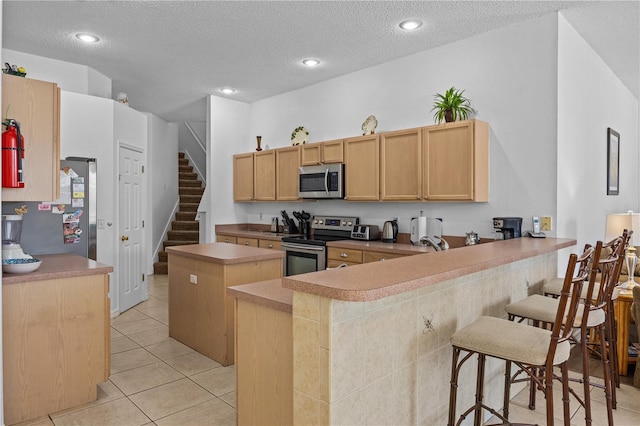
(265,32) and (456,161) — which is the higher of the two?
(265,32)

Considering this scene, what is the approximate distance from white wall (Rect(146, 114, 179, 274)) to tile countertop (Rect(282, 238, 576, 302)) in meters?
6.26

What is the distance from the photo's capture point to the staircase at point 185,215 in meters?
7.80

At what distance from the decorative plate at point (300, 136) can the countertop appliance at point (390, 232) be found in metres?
1.77

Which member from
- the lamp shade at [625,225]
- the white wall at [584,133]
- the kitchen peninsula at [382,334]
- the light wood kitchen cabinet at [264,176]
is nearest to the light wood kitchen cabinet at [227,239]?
the light wood kitchen cabinet at [264,176]

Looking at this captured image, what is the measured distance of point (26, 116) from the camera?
267cm

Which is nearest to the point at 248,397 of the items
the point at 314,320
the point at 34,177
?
the point at 314,320

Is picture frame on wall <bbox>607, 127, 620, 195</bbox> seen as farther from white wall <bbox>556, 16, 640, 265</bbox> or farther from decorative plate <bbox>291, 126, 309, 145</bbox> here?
decorative plate <bbox>291, 126, 309, 145</bbox>

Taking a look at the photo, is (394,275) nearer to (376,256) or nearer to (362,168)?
(376,256)

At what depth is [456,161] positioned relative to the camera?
380 centimetres

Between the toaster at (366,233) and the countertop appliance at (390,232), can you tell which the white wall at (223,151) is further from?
the countertop appliance at (390,232)

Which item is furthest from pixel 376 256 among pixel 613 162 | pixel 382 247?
pixel 613 162

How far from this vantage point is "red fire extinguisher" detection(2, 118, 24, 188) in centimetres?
240

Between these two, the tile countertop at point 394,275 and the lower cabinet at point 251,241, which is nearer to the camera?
the tile countertop at point 394,275

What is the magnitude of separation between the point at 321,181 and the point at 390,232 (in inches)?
42.8
